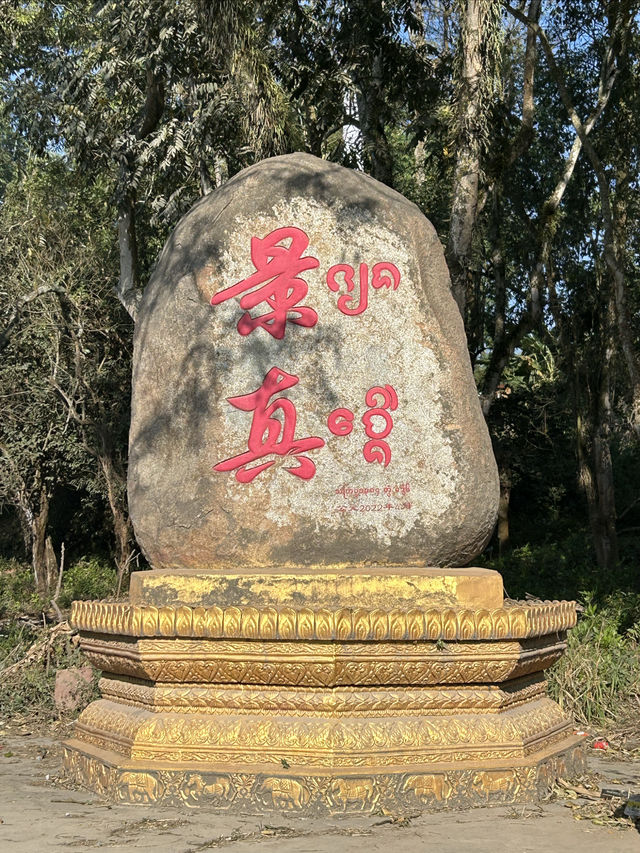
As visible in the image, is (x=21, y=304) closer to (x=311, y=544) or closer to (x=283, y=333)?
(x=283, y=333)

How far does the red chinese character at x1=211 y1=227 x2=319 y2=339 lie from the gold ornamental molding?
152 centimetres

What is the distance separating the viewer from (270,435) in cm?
518

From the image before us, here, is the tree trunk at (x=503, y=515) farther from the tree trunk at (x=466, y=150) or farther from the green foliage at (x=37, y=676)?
the green foliage at (x=37, y=676)

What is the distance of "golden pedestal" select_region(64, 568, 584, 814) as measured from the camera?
4.43 meters

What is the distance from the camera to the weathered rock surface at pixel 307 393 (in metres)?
5.07

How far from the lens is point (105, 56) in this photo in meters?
13.9

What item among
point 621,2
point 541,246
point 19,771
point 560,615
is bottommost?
point 19,771

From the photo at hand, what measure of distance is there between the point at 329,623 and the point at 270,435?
44.1 inches

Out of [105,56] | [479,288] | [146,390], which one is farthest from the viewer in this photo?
[479,288]

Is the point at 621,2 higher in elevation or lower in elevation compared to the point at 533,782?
higher

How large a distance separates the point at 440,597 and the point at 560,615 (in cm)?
85

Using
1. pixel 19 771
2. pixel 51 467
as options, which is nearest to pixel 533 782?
pixel 19 771

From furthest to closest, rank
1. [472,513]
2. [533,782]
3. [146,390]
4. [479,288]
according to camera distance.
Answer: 1. [479,288]
2. [146,390]
3. [472,513]
4. [533,782]

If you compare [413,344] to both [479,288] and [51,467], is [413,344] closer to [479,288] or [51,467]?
[479,288]
